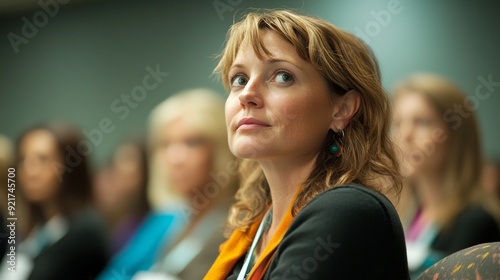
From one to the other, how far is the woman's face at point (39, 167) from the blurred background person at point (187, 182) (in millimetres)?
546

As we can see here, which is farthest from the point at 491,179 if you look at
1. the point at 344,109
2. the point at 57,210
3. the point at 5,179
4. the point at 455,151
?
the point at 5,179

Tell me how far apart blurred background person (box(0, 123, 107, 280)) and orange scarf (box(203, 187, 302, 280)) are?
1.86 m

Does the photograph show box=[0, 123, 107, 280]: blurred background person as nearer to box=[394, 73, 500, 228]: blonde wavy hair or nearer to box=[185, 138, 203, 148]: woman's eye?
box=[185, 138, 203, 148]: woman's eye

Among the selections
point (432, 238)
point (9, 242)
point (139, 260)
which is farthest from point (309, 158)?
point (9, 242)

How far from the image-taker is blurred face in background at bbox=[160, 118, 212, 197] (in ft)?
10.6

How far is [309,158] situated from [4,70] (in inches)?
130

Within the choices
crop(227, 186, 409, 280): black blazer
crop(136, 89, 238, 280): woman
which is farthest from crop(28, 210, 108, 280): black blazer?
crop(227, 186, 409, 280): black blazer

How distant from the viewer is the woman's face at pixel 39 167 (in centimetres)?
363

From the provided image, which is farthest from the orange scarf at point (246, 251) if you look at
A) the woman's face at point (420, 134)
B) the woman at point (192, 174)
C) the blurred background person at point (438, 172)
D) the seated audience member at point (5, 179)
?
the seated audience member at point (5, 179)

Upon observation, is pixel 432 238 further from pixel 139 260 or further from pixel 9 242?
pixel 9 242

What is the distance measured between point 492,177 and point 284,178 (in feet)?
4.90

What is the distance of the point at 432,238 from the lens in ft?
9.16

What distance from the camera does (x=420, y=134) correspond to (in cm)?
292

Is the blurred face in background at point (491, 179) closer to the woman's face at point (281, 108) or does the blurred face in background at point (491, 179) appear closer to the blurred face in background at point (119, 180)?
the woman's face at point (281, 108)
